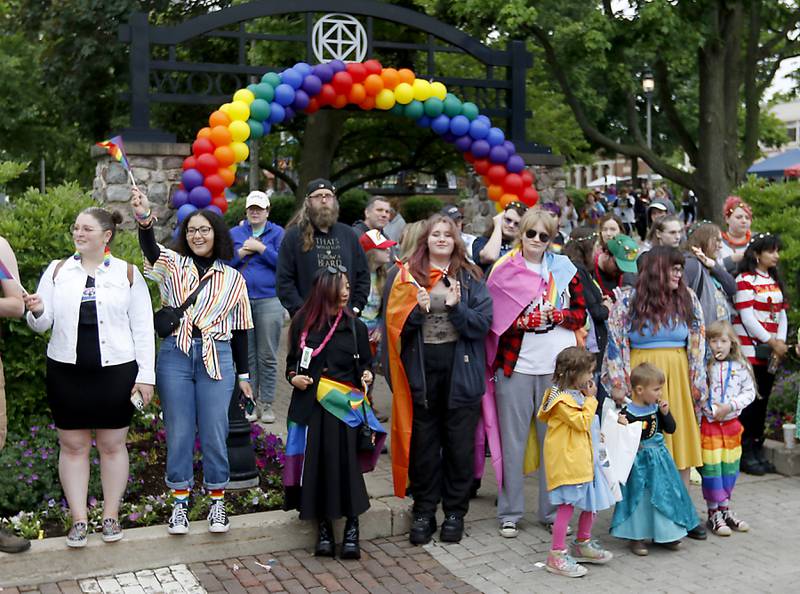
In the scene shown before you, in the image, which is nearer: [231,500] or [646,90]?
[231,500]

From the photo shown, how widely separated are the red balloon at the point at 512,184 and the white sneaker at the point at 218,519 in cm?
810

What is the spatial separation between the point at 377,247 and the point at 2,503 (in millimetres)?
3213

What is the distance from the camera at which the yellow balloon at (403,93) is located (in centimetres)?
1201

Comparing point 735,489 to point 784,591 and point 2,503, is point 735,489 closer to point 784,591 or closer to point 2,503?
point 784,591

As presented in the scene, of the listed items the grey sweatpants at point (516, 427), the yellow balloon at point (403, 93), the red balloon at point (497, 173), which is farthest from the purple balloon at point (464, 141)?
the grey sweatpants at point (516, 427)

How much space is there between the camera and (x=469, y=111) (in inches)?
497

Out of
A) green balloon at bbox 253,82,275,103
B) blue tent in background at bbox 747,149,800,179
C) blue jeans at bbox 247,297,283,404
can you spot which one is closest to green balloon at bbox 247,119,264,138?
green balloon at bbox 253,82,275,103

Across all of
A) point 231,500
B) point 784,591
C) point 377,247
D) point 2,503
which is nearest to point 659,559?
point 784,591

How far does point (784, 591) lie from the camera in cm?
511

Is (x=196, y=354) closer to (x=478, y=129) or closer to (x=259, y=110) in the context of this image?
(x=259, y=110)

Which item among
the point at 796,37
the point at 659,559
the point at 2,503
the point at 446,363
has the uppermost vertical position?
the point at 796,37

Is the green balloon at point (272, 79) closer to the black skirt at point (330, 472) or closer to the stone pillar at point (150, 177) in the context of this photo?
the stone pillar at point (150, 177)

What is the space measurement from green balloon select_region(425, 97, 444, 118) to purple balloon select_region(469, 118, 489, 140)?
0.46m

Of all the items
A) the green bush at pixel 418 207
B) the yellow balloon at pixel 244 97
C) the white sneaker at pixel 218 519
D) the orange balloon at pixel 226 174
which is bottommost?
the white sneaker at pixel 218 519
